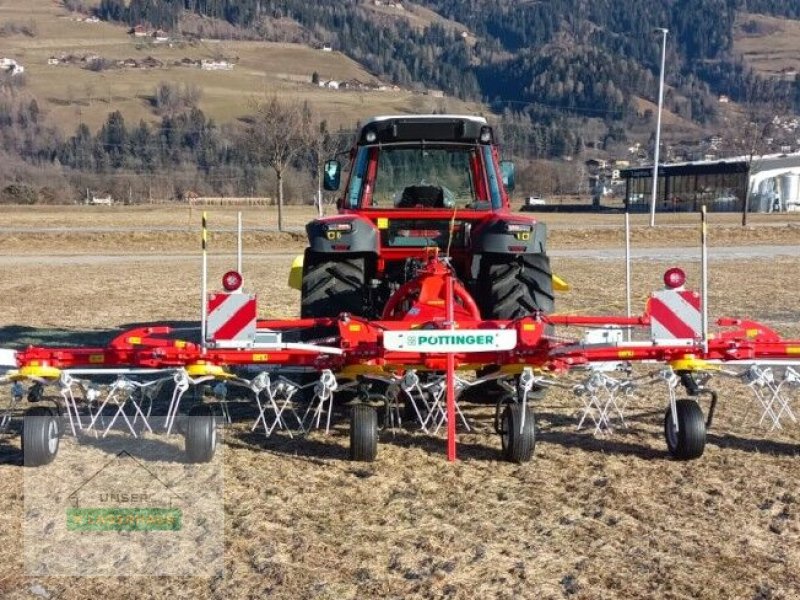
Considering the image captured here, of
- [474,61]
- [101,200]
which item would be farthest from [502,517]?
[474,61]

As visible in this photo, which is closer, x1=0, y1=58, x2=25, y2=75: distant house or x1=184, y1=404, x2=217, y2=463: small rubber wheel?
x1=184, y1=404, x2=217, y2=463: small rubber wheel

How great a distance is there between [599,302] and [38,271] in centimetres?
1142

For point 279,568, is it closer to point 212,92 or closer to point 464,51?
point 212,92

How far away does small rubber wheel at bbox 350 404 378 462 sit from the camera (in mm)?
5996

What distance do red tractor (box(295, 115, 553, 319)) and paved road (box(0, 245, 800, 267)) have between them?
15256mm

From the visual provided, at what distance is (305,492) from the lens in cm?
558

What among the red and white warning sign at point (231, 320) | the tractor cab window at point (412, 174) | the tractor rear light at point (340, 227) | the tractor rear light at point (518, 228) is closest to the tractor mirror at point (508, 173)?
the tractor cab window at point (412, 174)

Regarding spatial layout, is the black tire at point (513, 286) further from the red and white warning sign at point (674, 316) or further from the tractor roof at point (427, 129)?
the tractor roof at point (427, 129)

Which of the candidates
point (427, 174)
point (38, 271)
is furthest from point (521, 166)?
point (427, 174)

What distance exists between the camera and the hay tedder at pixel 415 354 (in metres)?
5.99

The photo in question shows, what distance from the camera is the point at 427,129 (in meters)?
8.36

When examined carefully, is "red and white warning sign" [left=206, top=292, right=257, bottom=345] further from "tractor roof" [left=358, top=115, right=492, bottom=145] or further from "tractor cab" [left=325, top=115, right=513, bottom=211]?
"tractor roof" [left=358, top=115, right=492, bottom=145]

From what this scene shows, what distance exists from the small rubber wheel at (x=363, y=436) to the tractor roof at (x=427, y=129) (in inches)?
119

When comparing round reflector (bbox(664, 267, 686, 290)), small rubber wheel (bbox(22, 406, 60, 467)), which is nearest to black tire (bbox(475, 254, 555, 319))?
round reflector (bbox(664, 267, 686, 290))
